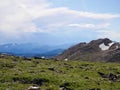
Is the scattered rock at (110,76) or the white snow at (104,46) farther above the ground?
Answer: the white snow at (104,46)

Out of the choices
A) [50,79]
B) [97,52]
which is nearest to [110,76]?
[50,79]

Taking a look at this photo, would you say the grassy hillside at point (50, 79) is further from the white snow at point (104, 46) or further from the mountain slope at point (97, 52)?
the white snow at point (104, 46)

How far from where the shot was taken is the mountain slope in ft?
460

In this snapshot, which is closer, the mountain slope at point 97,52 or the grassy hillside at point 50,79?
the grassy hillside at point 50,79

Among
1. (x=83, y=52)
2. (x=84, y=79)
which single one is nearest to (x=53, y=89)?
(x=84, y=79)

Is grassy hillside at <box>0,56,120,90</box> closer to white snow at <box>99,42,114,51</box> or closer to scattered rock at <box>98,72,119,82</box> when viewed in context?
scattered rock at <box>98,72,119,82</box>

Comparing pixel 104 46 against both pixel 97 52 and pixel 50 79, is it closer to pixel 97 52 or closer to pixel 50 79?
pixel 97 52

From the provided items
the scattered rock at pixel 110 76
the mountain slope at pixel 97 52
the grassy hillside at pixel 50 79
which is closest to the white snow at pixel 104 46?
the mountain slope at pixel 97 52

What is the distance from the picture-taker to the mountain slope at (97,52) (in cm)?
14020

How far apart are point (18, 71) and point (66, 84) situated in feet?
25.8

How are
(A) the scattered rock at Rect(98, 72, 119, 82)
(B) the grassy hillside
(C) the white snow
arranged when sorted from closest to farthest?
1. (B) the grassy hillside
2. (A) the scattered rock at Rect(98, 72, 119, 82)
3. (C) the white snow

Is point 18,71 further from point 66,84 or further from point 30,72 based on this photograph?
point 66,84

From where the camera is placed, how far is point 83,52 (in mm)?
162250

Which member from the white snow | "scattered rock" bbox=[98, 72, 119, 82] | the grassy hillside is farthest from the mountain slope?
the grassy hillside
